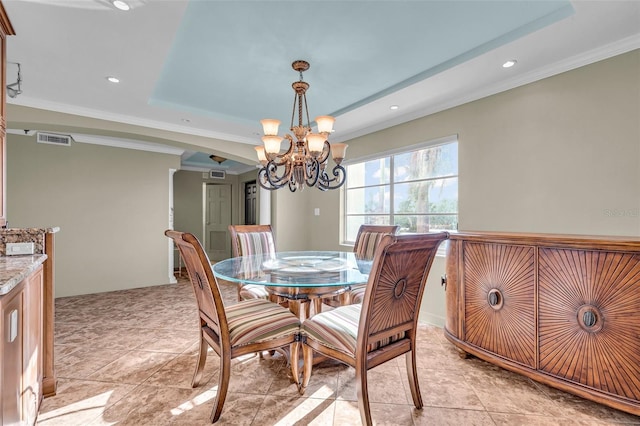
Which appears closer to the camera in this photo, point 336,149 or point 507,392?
point 507,392

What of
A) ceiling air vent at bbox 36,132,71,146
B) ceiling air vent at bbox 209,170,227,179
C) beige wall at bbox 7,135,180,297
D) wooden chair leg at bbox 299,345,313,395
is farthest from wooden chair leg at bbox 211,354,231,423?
ceiling air vent at bbox 209,170,227,179

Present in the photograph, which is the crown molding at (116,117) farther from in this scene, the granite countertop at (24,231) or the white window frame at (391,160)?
the granite countertop at (24,231)

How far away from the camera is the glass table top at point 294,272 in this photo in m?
1.75

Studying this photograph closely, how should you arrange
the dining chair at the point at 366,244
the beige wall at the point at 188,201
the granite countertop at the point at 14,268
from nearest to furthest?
the granite countertop at the point at 14,268, the dining chair at the point at 366,244, the beige wall at the point at 188,201

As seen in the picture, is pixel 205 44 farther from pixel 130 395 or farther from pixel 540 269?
pixel 540 269

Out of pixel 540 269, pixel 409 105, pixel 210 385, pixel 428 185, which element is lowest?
pixel 210 385

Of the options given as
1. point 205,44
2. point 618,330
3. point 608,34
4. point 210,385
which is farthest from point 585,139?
point 210,385

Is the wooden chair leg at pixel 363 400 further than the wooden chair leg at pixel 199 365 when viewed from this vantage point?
No

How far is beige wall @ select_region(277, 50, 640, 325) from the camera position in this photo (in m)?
2.02

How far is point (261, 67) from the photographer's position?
2.50m

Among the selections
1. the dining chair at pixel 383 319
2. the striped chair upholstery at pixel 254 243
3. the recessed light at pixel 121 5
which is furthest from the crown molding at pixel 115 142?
the dining chair at pixel 383 319

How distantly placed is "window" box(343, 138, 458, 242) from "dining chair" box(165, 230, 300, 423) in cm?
215

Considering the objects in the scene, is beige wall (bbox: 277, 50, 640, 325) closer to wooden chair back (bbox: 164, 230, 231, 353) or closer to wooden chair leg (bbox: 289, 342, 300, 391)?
wooden chair leg (bbox: 289, 342, 300, 391)

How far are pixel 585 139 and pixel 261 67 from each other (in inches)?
102
